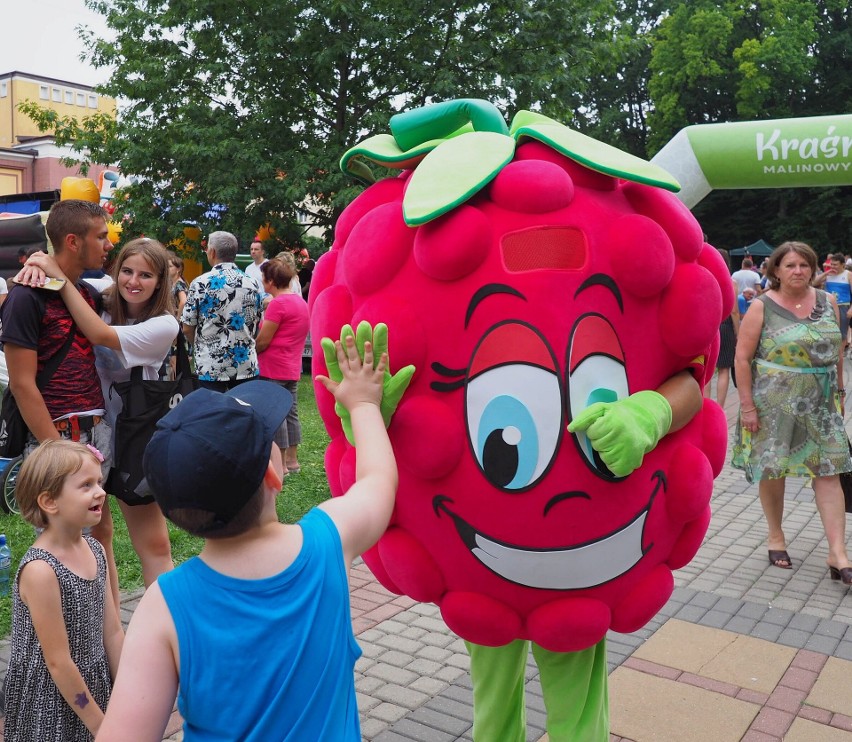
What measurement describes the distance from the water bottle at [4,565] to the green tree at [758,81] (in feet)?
95.1

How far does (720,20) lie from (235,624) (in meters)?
31.8

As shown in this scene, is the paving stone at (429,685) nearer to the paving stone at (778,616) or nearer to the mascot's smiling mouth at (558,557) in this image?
the mascot's smiling mouth at (558,557)

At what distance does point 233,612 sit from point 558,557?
0.94 m

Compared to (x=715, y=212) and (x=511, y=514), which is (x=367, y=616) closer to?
(x=511, y=514)

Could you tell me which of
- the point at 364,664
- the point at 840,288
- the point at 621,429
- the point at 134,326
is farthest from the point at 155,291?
the point at 840,288

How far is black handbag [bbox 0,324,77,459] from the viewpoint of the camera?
339 cm

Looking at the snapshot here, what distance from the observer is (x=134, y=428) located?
360cm

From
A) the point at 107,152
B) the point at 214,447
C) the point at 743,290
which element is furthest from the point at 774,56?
the point at 214,447

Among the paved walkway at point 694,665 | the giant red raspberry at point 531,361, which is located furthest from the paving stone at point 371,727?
the giant red raspberry at point 531,361

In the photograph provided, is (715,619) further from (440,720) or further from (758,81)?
(758,81)

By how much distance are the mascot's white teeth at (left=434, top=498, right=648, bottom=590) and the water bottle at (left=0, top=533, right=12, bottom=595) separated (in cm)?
303

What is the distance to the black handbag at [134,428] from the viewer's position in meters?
3.60

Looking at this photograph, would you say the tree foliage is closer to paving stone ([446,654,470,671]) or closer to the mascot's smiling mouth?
paving stone ([446,654,470,671])

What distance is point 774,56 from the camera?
28.0m
